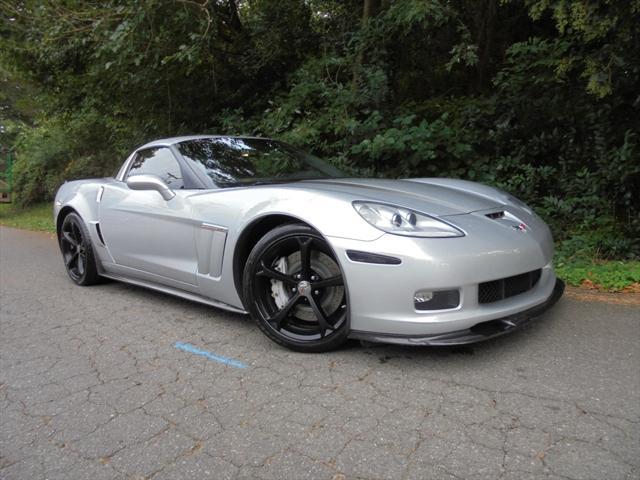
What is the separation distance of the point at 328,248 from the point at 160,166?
6.41ft

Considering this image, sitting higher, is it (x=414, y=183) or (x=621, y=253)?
(x=414, y=183)

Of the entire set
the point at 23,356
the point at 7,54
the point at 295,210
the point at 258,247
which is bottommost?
the point at 23,356

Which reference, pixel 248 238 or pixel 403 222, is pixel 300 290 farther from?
pixel 403 222

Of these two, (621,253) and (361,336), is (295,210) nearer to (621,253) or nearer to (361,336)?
(361,336)

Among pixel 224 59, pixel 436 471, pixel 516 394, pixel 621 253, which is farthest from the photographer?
pixel 224 59

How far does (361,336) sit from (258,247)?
808mm

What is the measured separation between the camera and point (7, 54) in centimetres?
930

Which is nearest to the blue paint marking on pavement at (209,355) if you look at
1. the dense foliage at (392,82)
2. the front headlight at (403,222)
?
the front headlight at (403,222)

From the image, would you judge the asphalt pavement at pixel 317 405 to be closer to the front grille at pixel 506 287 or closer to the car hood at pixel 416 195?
the front grille at pixel 506 287

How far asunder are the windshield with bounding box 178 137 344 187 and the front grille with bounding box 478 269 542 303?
65.5 inches

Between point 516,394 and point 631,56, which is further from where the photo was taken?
point 631,56

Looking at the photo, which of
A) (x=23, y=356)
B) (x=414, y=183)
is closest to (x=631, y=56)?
(x=414, y=183)

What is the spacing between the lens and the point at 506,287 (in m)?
2.72

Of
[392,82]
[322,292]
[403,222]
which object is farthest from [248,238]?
[392,82]
